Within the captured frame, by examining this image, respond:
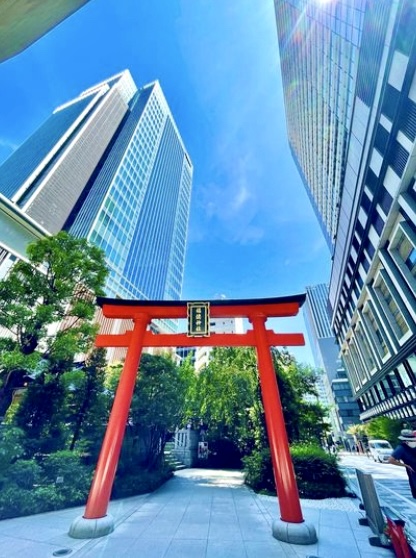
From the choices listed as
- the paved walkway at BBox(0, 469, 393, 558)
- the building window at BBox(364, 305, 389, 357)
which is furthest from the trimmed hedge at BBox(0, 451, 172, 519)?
the building window at BBox(364, 305, 389, 357)

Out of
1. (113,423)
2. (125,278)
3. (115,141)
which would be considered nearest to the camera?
(113,423)

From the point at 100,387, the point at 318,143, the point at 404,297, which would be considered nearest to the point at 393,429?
the point at 404,297

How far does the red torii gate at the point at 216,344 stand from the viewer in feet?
15.4

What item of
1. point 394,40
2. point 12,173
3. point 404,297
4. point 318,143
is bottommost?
point 404,297

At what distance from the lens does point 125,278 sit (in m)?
48.0

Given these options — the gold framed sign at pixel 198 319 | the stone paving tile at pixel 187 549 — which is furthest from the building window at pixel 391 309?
the stone paving tile at pixel 187 549

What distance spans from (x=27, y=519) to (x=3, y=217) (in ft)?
47.7

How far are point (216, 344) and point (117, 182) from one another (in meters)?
51.8

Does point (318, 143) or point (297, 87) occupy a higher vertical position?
point (297, 87)

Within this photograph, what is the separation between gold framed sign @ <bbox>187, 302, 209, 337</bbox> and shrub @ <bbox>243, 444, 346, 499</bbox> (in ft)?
18.7

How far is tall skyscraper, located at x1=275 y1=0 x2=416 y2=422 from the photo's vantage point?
13297 mm

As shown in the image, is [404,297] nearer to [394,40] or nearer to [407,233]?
[407,233]

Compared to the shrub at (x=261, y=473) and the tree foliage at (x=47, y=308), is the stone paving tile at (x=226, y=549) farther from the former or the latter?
the tree foliage at (x=47, y=308)

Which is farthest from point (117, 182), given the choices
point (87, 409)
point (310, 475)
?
point (310, 475)
